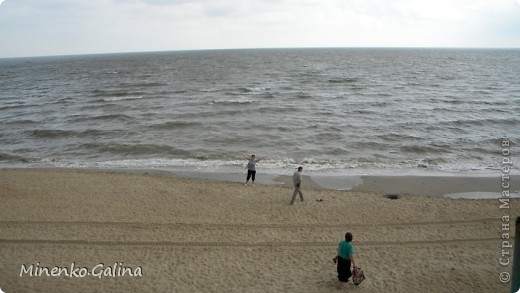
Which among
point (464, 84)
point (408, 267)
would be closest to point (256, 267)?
point (408, 267)

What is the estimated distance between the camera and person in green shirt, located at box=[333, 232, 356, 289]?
8078 millimetres

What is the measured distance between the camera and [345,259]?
8.23 metres

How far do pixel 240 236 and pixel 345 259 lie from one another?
12.0 feet

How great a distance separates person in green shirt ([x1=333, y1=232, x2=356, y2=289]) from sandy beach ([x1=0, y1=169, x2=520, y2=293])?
0.27m

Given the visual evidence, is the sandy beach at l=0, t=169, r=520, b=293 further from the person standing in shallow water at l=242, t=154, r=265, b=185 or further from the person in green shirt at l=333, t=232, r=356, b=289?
the person standing in shallow water at l=242, t=154, r=265, b=185

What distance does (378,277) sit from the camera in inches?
347

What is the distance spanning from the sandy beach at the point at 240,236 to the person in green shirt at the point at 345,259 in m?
0.27

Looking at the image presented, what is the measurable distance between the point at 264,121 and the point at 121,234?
66.5 feet

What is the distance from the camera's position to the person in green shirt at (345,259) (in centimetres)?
808

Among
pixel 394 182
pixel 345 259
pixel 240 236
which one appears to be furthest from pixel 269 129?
pixel 345 259

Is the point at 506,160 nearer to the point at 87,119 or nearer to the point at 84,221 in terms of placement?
the point at 84,221

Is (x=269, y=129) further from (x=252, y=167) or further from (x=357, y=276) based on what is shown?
(x=357, y=276)

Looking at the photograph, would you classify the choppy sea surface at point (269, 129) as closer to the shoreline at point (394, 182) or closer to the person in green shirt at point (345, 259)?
the shoreline at point (394, 182)

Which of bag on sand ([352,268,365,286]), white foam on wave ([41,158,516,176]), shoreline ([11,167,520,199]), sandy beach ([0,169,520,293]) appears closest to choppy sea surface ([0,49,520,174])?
white foam on wave ([41,158,516,176])
